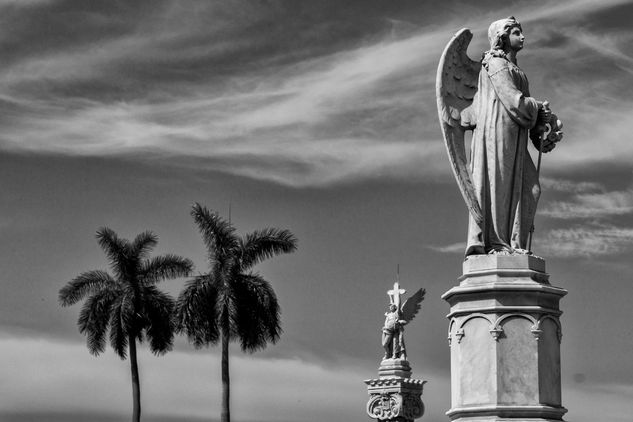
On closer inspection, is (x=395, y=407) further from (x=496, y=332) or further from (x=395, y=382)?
(x=496, y=332)

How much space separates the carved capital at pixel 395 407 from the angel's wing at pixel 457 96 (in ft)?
94.7

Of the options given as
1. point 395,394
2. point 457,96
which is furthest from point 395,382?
point 457,96

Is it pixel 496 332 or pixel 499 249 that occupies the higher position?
pixel 499 249

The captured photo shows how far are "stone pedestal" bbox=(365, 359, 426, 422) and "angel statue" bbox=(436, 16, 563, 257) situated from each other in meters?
29.0

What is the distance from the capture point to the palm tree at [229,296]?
52.0 m

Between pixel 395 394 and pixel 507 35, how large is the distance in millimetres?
30394

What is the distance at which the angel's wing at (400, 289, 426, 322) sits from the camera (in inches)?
1972

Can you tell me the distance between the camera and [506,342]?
56.8 feet

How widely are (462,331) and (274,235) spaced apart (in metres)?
36.4

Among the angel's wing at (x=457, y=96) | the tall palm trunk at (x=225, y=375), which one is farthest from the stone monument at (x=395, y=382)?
the angel's wing at (x=457, y=96)

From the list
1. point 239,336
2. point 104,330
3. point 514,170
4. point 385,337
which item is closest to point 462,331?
point 514,170

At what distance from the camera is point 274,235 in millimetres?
53812

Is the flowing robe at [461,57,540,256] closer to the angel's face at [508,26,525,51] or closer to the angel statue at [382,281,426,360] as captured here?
the angel's face at [508,26,525,51]

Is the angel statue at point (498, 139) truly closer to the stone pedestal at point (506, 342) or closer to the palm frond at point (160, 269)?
the stone pedestal at point (506, 342)
